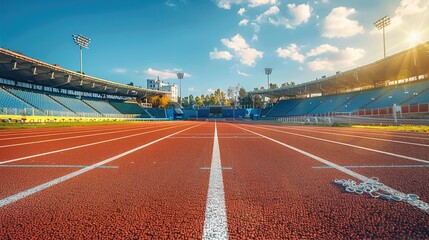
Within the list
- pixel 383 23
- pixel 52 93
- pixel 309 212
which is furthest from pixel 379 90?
pixel 52 93

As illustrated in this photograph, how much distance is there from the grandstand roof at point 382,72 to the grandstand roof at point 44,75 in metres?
49.6

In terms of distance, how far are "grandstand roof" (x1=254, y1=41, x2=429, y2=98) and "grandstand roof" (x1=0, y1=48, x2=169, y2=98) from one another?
4961cm

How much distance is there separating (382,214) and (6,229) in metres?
3.05

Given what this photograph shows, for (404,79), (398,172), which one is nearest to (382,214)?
A: (398,172)

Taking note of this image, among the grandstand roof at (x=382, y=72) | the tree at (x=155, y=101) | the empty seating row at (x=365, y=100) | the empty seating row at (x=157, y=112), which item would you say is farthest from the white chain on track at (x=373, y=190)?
the tree at (x=155, y=101)

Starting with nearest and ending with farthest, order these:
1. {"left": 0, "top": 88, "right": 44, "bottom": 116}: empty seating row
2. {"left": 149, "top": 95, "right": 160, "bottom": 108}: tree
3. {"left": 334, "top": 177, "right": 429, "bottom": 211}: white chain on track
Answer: {"left": 334, "top": 177, "right": 429, "bottom": 211}: white chain on track
{"left": 0, "top": 88, "right": 44, "bottom": 116}: empty seating row
{"left": 149, "top": 95, "right": 160, "bottom": 108}: tree

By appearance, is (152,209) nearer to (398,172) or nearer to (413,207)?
(413,207)

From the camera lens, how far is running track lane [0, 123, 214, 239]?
157 cm

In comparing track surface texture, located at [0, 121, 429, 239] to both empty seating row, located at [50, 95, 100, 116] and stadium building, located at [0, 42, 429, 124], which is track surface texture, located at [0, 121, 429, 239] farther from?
empty seating row, located at [50, 95, 100, 116]

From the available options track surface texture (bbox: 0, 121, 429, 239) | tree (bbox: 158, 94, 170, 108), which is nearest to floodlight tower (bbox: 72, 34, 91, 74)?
tree (bbox: 158, 94, 170, 108)

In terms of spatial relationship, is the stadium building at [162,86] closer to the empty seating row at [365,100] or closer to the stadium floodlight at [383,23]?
the empty seating row at [365,100]

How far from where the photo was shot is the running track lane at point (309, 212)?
151 cm

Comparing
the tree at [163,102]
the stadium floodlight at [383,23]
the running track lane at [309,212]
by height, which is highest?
the stadium floodlight at [383,23]

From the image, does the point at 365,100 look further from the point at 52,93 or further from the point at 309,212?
the point at 52,93
